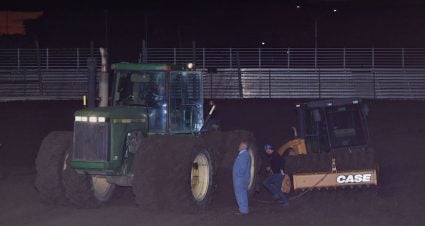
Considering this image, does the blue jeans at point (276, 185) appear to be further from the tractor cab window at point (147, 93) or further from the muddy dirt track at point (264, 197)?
the tractor cab window at point (147, 93)

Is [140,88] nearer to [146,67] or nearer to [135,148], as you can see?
[146,67]

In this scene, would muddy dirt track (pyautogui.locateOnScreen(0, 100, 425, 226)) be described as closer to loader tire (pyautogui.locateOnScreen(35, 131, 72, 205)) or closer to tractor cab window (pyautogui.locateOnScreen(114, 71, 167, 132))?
loader tire (pyautogui.locateOnScreen(35, 131, 72, 205))

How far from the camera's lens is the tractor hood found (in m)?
14.9

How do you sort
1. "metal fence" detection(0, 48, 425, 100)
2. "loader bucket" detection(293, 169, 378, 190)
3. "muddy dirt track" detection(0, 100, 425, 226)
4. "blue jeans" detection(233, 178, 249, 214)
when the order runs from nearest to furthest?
"muddy dirt track" detection(0, 100, 425, 226) → "blue jeans" detection(233, 178, 249, 214) → "loader bucket" detection(293, 169, 378, 190) → "metal fence" detection(0, 48, 425, 100)

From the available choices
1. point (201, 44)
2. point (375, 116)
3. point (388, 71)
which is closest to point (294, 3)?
point (201, 44)

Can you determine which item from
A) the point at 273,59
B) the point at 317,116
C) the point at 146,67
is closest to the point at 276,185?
the point at 317,116

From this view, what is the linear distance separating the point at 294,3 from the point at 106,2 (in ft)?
53.7

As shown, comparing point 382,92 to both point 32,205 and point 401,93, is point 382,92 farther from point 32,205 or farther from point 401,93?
point 32,205

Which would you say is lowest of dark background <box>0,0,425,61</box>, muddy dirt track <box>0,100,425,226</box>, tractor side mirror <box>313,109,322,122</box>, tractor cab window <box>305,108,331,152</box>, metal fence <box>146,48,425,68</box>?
muddy dirt track <box>0,100,425,226</box>

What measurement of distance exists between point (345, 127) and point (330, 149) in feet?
2.25

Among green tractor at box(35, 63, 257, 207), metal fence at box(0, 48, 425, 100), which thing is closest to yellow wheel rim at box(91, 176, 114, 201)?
green tractor at box(35, 63, 257, 207)

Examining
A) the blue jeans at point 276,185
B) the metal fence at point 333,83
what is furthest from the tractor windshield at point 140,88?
the metal fence at point 333,83

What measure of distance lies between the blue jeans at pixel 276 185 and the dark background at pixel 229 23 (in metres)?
41.6

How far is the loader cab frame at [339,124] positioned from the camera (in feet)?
63.9
